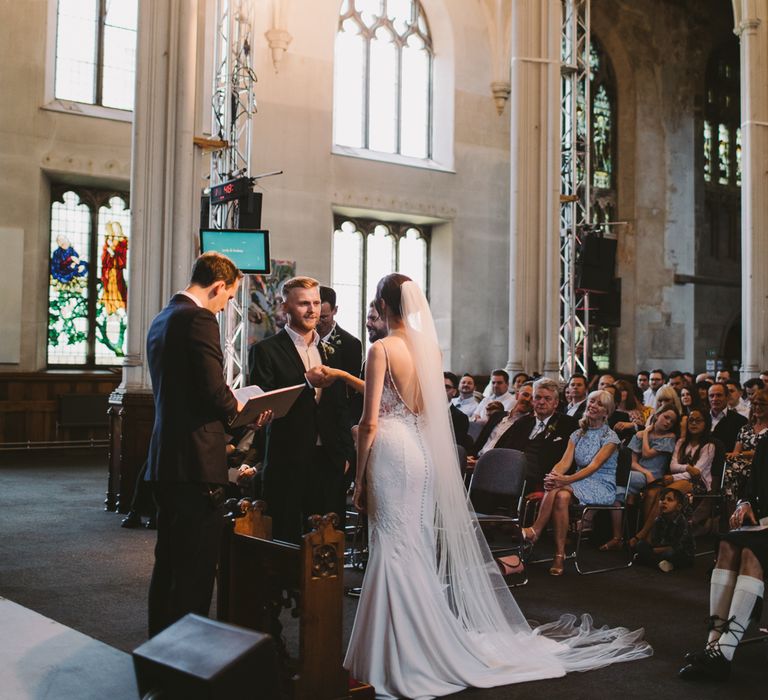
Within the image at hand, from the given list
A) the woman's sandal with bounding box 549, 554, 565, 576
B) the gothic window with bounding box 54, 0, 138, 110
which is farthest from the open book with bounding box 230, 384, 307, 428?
the gothic window with bounding box 54, 0, 138, 110

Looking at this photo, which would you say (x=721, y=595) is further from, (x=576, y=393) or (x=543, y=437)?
(x=576, y=393)

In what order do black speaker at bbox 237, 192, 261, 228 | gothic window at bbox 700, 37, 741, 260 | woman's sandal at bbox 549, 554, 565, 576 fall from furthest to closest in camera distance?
gothic window at bbox 700, 37, 741, 260
black speaker at bbox 237, 192, 261, 228
woman's sandal at bbox 549, 554, 565, 576

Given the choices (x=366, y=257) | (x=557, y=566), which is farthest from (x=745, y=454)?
(x=366, y=257)

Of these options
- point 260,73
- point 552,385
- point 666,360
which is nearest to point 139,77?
point 552,385

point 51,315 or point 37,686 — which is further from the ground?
point 51,315

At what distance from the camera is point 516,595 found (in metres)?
5.72

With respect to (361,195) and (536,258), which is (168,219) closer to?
(536,258)

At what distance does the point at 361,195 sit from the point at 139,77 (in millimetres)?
7732

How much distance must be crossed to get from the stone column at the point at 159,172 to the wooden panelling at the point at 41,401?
19.2 ft

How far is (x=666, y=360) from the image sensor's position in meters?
20.1

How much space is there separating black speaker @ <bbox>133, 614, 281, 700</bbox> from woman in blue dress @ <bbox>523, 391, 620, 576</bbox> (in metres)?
4.34

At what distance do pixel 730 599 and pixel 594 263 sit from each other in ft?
33.5

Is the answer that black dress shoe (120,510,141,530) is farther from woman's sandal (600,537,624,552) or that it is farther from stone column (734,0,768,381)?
stone column (734,0,768,381)

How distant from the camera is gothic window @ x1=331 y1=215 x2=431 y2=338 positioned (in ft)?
55.7
